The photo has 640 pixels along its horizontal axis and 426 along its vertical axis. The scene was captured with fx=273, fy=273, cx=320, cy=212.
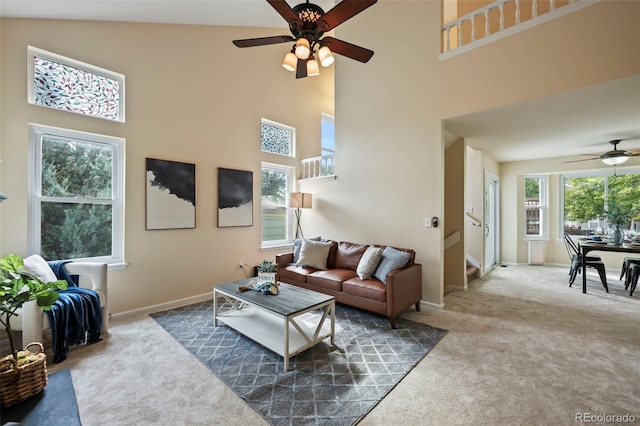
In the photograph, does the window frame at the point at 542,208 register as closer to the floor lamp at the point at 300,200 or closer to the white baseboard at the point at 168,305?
the floor lamp at the point at 300,200

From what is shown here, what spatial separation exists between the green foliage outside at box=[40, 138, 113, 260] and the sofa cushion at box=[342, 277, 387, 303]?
2.99 m

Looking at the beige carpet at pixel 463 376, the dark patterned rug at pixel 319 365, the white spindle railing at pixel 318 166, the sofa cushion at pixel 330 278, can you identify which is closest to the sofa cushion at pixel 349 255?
the sofa cushion at pixel 330 278

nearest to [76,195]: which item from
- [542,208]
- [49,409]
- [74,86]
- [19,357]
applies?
[74,86]

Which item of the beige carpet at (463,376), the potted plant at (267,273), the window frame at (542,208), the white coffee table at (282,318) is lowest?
the beige carpet at (463,376)

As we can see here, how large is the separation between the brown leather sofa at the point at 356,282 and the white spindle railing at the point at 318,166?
145 centimetres

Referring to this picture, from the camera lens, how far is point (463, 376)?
2148 millimetres

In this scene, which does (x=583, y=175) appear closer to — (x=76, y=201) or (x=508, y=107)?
(x=508, y=107)

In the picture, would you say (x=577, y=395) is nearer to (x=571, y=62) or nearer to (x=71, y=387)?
(x=571, y=62)

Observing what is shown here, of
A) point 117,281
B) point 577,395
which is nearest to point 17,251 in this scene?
point 117,281

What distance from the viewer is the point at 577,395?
6.31 feet

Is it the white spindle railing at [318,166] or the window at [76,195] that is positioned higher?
the white spindle railing at [318,166]

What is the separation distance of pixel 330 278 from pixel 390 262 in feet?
2.64

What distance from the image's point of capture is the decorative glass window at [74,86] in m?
2.88

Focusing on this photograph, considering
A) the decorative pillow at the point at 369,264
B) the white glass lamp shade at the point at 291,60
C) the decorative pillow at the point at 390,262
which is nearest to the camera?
the white glass lamp shade at the point at 291,60
